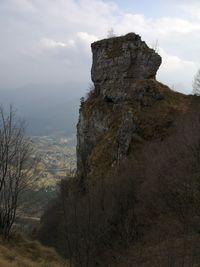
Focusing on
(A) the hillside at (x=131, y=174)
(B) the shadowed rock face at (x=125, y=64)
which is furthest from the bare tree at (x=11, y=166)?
(B) the shadowed rock face at (x=125, y=64)

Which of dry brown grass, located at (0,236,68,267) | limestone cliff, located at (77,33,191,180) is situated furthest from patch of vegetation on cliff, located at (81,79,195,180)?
dry brown grass, located at (0,236,68,267)

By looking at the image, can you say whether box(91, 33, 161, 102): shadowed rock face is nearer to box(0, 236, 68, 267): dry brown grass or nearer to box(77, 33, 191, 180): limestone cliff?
box(77, 33, 191, 180): limestone cliff

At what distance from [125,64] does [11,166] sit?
1115 inches

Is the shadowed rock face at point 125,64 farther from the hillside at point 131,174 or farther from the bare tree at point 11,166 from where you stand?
→ the bare tree at point 11,166

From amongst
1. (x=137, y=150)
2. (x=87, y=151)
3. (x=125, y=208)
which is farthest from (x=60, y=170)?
(x=125, y=208)

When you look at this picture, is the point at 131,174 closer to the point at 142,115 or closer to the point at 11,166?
the point at 11,166

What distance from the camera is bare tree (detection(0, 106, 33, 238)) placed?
Result: 24750 mm

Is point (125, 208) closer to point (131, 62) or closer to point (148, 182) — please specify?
point (148, 182)

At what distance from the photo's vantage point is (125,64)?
167 feet

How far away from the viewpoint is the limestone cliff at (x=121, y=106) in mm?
42250

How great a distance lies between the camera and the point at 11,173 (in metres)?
25.9

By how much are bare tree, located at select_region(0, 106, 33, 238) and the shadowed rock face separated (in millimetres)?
25366

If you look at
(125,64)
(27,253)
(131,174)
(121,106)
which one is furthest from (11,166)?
(125,64)

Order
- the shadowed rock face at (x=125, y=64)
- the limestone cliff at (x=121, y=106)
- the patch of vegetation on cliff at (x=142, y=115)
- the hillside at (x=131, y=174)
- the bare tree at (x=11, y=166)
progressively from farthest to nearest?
the shadowed rock face at (x=125, y=64) < the limestone cliff at (x=121, y=106) < the patch of vegetation on cliff at (x=142, y=115) < the bare tree at (x=11, y=166) < the hillside at (x=131, y=174)
